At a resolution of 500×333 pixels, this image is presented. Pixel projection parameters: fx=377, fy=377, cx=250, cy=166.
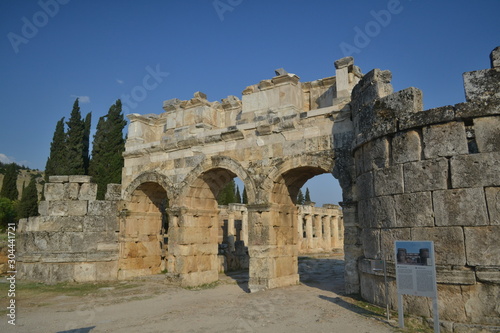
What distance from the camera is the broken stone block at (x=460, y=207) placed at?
5430 millimetres

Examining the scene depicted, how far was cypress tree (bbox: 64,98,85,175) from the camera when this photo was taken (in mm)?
26177

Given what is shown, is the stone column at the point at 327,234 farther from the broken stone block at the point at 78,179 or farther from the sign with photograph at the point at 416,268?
the sign with photograph at the point at 416,268

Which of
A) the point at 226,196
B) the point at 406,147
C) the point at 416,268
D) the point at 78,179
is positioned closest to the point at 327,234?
the point at 226,196

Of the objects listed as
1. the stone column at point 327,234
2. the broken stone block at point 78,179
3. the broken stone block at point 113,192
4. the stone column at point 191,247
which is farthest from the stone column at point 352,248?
the stone column at point 327,234

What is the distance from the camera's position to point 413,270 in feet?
16.8

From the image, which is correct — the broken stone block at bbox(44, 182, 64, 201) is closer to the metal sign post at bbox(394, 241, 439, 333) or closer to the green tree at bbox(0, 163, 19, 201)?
the metal sign post at bbox(394, 241, 439, 333)

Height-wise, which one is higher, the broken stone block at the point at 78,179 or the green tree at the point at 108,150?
the green tree at the point at 108,150

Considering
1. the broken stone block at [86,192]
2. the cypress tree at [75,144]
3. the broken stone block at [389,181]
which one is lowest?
the broken stone block at [389,181]

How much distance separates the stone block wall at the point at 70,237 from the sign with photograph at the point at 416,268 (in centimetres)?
887

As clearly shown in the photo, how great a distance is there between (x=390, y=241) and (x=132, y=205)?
27.8ft

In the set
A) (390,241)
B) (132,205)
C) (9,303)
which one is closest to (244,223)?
(132,205)

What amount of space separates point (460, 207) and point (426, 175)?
676 millimetres

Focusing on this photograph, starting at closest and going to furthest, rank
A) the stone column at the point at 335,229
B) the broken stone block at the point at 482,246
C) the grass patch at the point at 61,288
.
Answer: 1. the broken stone block at the point at 482,246
2. the grass patch at the point at 61,288
3. the stone column at the point at 335,229

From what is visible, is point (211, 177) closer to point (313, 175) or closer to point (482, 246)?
point (313, 175)
